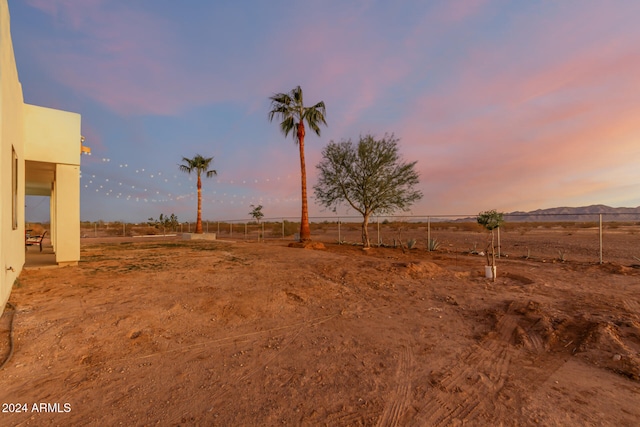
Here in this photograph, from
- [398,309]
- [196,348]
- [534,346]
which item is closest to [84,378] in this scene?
Result: [196,348]

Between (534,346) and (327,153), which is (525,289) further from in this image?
(327,153)

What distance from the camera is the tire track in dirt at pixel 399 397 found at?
8.54 feet

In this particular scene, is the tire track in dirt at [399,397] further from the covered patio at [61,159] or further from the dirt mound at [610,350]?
the covered patio at [61,159]

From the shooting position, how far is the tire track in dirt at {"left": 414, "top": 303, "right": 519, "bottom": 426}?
2.66 m

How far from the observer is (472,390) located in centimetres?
309

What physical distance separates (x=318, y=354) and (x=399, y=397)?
1.31 meters

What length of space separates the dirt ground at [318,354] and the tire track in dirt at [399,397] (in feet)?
0.06

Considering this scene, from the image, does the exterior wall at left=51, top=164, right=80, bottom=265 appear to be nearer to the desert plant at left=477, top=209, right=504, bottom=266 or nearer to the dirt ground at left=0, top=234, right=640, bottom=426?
the dirt ground at left=0, top=234, right=640, bottom=426

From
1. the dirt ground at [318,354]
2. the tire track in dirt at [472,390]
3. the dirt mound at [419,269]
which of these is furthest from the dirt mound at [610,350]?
the dirt mound at [419,269]

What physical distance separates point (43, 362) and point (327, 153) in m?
16.5

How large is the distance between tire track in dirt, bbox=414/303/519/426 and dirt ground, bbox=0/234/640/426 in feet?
0.06

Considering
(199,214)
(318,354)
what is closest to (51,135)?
(318,354)

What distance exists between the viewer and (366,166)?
17.5 meters

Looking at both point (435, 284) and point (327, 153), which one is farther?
point (327, 153)
